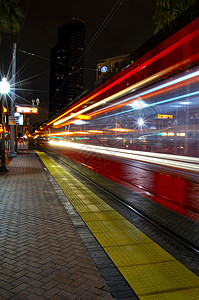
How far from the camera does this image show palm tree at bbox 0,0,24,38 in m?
7.04

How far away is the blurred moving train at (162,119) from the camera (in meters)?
7.24

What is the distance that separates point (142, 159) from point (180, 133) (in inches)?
194

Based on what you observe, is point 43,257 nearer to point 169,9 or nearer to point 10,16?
point 169,9

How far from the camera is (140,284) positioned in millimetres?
2979

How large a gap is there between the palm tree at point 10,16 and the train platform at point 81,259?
524cm

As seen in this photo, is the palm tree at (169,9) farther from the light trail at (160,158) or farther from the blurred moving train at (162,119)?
the light trail at (160,158)

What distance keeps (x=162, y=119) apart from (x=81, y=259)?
6576 mm

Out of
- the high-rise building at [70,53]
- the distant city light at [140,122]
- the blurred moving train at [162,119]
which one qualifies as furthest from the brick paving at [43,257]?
the high-rise building at [70,53]

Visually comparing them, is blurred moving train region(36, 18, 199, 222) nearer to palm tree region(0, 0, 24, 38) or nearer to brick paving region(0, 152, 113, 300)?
brick paving region(0, 152, 113, 300)

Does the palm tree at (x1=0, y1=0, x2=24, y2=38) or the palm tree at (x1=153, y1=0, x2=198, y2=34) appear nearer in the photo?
the palm tree at (x1=153, y1=0, x2=198, y2=34)

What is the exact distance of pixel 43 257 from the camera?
3594 mm

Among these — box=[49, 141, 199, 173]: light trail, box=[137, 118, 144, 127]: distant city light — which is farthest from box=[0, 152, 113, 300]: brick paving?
box=[137, 118, 144, 127]: distant city light

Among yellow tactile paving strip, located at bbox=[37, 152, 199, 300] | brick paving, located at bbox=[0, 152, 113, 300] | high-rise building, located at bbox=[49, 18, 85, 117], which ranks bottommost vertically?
yellow tactile paving strip, located at bbox=[37, 152, 199, 300]

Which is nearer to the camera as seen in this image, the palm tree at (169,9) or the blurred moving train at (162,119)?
the palm tree at (169,9)
